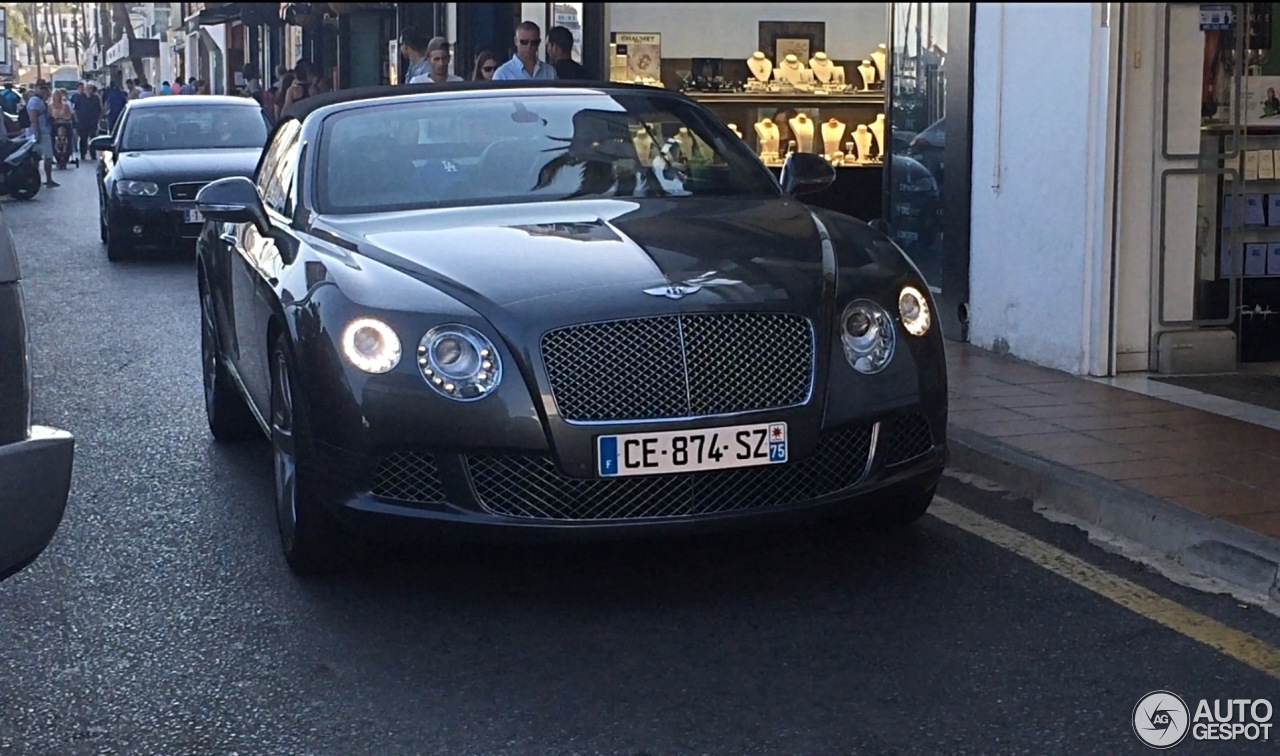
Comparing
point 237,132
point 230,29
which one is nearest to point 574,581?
point 237,132

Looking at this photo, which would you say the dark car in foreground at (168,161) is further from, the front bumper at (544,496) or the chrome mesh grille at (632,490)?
the chrome mesh grille at (632,490)

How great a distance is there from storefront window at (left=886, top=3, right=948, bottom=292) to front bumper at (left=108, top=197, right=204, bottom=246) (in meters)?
7.46

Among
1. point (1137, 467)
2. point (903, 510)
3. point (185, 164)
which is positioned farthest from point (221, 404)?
point (185, 164)

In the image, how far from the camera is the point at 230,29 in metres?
52.0

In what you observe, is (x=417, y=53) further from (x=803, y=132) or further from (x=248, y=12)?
(x=248, y=12)

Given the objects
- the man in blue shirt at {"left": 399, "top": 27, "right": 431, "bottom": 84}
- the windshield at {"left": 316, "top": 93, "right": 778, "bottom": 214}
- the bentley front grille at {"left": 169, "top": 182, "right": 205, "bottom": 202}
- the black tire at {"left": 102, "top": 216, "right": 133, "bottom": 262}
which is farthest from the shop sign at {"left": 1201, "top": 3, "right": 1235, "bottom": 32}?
the black tire at {"left": 102, "top": 216, "right": 133, "bottom": 262}

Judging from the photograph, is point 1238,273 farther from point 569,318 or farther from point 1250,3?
point 569,318

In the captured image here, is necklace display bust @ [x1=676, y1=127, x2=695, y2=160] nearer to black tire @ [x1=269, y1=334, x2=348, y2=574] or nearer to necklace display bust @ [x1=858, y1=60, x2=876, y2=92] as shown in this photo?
black tire @ [x1=269, y1=334, x2=348, y2=574]

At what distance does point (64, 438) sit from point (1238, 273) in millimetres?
6410

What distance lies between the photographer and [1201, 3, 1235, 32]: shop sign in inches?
326

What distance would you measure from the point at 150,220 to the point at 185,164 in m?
0.66

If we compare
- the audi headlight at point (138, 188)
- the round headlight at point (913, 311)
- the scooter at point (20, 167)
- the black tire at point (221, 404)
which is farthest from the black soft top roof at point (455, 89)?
the scooter at point (20, 167)

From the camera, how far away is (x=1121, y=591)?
493 centimetres

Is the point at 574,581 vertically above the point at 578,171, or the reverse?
the point at 578,171
